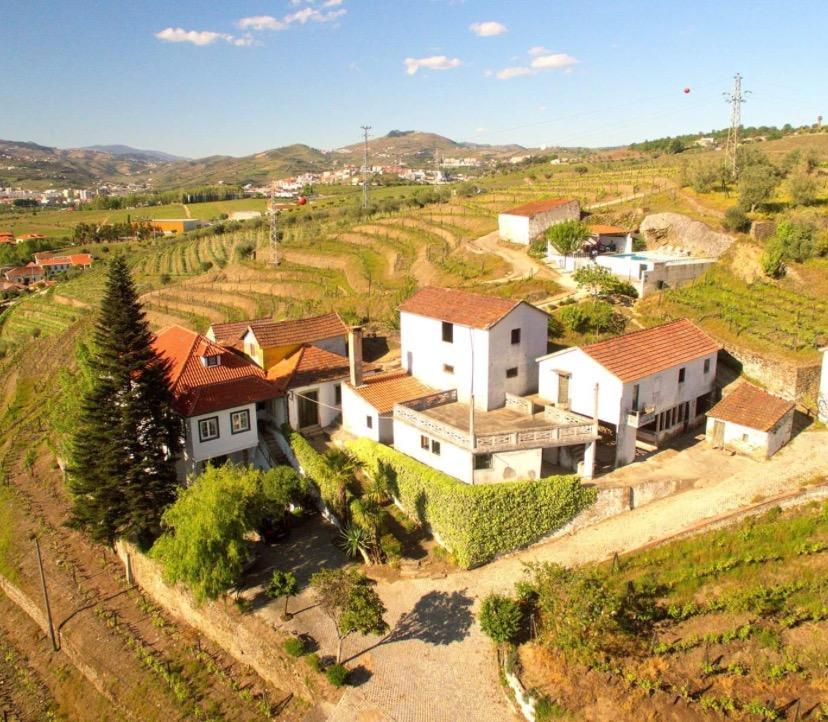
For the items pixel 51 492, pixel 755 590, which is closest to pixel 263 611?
pixel 755 590

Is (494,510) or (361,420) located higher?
(361,420)

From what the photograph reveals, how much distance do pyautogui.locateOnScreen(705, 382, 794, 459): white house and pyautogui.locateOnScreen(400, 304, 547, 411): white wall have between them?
25.4 feet

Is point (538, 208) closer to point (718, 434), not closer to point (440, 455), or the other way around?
point (718, 434)

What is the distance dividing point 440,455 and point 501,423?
2.98 meters

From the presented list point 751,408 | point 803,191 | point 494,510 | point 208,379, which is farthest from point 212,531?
point 803,191

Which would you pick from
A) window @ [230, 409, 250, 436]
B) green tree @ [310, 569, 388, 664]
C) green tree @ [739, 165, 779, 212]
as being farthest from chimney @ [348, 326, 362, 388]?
green tree @ [739, 165, 779, 212]

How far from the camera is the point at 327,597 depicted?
19.2 m

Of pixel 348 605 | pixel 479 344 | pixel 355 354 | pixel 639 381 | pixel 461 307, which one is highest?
pixel 461 307

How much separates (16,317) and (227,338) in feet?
173

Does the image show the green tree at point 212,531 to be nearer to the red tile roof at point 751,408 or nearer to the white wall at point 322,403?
the white wall at point 322,403

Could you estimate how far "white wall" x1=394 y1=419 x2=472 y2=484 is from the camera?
77.6 ft

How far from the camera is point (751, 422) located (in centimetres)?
2586

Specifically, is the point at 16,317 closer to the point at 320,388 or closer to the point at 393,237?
the point at 393,237

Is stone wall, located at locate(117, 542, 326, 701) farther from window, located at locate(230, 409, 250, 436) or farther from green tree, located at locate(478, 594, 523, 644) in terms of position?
window, located at locate(230, 409, 250, 436)
